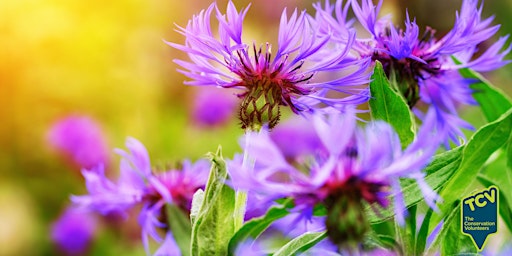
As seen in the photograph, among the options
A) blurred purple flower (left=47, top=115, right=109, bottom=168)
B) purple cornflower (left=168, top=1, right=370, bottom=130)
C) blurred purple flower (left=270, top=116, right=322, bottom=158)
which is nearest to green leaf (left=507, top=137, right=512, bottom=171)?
purple cornflower (left=168, top=1, right=370, bottom=130)

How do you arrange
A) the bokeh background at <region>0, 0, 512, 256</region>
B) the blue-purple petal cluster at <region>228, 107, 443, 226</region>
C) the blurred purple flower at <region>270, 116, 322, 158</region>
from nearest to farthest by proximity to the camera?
1. the blue-purple petal cluster at <region>228, 107, 443, 226</region>
2. the blurred purple flower at <region>270, 116, 322, 158</region>
3. the bokeh background at <region>0, 0, 512, 256</region>

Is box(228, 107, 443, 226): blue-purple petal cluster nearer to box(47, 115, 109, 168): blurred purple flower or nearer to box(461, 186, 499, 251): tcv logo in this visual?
box(461, 186, 499, 251): tcv logo

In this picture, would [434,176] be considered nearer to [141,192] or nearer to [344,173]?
[344,173]

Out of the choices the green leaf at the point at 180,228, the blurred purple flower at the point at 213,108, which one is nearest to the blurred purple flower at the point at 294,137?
the blurred purple flower at the point at 213,108

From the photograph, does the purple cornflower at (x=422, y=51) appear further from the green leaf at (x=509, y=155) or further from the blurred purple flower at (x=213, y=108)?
the blurred purple flower at (x=213, y=108)

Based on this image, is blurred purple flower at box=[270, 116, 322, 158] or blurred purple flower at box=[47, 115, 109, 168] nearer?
blurred purple flower at box=[270, 116, 322, 158]

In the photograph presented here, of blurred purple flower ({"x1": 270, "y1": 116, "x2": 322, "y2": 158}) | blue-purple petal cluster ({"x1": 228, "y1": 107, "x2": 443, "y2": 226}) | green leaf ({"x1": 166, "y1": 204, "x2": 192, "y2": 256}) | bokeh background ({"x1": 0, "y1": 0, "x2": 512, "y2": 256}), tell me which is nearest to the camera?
blue-purple petal cluster ({"x1": 228, "y1": 107, "x2": 443, "y2": 226})
